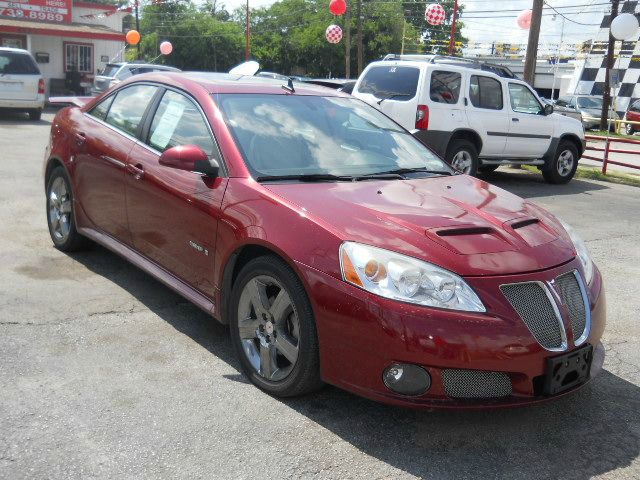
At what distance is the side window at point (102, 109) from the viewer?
5391 millimetres

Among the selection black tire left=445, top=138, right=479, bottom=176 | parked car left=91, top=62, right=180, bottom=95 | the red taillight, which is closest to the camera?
the red taillight

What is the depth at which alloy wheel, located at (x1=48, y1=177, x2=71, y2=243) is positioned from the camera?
5691 millimetres

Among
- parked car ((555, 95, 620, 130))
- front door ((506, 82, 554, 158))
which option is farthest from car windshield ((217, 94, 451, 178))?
parked car ((555, 95, 620, 130))

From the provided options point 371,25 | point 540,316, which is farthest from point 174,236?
point 371,25

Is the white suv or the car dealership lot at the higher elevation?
the white suv

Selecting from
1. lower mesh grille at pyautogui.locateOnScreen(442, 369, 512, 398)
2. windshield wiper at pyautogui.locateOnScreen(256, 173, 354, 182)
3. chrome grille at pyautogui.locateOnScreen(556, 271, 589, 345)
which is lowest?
lower mesh grille at pyautogui.locateOnScreen(442, 369, 512, 398)

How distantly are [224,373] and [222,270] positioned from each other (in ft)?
1.78

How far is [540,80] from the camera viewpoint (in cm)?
5006

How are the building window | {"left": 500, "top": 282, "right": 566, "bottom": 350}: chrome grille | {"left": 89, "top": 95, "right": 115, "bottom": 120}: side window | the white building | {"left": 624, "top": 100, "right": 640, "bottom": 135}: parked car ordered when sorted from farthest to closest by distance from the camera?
the building window, the white building, {"left": 624, "top": 100, "right": 640, "bottom": 135}: parked car, {"left": 89, "top": 95, "right": 115, "bottom": 120}: side window, {"left": 500, "top": 282, "right": 566, "bottom": 350}: chrome grille

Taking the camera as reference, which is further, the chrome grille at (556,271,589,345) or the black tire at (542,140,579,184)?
the black tire at (542,140,579,184)

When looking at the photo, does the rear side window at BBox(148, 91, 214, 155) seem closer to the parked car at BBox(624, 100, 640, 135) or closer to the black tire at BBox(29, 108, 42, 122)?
the black tire at BBox(29, 108, 42, 122)

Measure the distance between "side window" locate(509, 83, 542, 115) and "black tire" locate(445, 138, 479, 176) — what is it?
1230 mm

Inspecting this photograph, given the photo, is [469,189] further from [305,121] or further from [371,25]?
[371,25]

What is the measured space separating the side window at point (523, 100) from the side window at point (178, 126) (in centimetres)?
844
